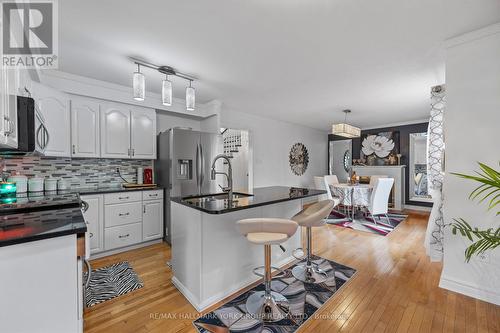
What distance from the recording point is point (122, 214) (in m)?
2.89

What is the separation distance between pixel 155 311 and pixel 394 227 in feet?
13.9

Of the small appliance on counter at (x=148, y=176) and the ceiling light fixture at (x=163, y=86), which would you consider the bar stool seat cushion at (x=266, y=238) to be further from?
the small appliance on counter at (x=148, y=176)

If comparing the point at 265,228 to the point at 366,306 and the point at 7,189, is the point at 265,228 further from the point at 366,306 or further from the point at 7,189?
the point at 7,189

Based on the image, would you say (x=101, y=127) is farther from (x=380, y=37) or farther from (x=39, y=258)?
(x=380, y=37)

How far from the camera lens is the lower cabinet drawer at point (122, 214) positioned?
2.78 metres

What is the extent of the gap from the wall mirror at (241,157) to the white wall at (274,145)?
0.14m

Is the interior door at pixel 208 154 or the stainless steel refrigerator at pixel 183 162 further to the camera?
the interior door at pixel 208 154

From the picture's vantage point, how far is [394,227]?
4027 millimetres

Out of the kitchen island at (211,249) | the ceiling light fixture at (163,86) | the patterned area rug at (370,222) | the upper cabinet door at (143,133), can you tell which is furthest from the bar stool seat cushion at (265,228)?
the patterned area rug at (370,222)

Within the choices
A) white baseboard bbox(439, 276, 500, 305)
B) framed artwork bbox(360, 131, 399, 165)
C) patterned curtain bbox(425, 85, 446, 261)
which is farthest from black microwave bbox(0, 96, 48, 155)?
framed artwork bbox(360, 131, 399, 165)

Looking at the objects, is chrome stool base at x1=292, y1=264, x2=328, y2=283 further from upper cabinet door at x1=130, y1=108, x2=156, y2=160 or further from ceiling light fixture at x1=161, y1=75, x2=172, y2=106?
upper cabinet door at x1=130, y1=108, x2=156, y2=160

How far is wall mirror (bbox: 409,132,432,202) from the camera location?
5614 mm

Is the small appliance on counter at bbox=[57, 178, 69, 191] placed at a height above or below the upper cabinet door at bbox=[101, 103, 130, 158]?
below

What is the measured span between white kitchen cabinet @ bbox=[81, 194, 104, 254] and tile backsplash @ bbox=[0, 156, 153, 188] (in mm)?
604
